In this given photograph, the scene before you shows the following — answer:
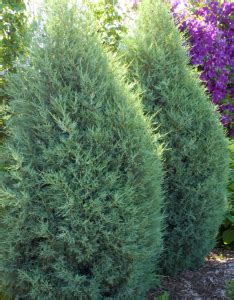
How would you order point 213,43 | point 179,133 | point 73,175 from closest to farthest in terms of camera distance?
1. point 73,175
2. point 179,133
3. point 213,43

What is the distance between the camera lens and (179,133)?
12.7 feet

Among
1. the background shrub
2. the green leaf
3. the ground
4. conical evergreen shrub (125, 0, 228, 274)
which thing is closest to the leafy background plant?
conical evergreen shrub (125, 0, 228, 274)

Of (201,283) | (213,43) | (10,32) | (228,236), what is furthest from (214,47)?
(201,283)

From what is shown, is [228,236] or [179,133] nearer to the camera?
[179,133]

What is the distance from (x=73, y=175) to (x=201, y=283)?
1.73 metres

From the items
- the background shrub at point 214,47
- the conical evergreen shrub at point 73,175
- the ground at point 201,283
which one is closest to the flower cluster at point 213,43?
the background shrub at point 214,47

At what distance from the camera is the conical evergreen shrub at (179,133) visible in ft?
12.6

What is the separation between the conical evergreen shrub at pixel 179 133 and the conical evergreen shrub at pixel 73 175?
0.80 metres

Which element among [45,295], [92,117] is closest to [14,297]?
[45,295]

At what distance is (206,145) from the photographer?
3.88 meters

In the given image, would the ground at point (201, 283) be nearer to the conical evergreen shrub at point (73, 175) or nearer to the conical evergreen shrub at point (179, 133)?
the conical evergreen shrub at point (179, 133)

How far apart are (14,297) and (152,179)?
123cm

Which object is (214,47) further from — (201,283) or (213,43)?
(201,283)

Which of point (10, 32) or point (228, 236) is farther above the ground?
point (10, 32)
